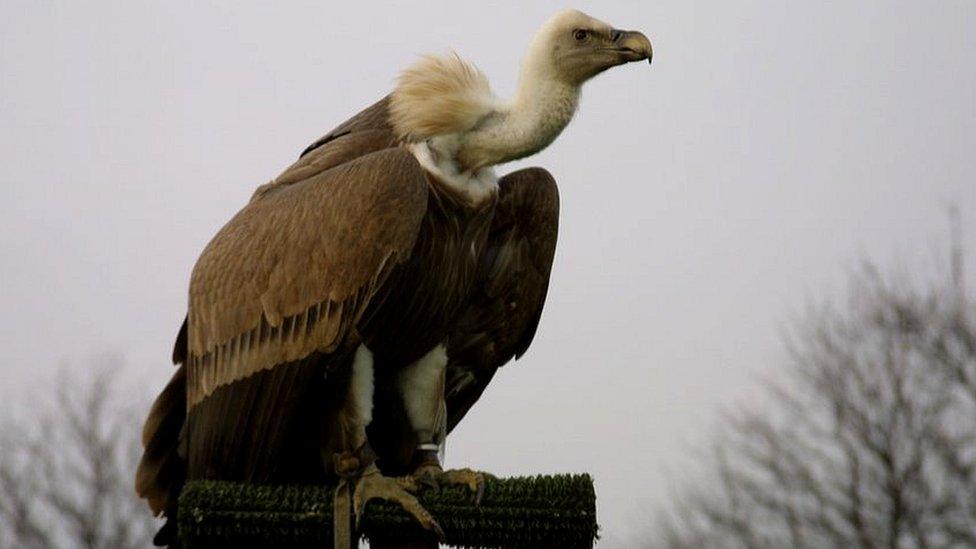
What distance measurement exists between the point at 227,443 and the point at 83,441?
13.5m

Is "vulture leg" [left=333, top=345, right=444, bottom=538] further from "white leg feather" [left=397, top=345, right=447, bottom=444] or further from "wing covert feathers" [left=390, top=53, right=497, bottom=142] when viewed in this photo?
"wing covert feathers" [left=390, top=53, right=497, bottom=142]

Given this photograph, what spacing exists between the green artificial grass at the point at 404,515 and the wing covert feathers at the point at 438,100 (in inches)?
49.4

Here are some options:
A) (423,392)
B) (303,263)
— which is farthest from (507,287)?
(303,263)

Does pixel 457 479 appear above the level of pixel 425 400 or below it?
below

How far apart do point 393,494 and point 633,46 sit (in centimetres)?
181

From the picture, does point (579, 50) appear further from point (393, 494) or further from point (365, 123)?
point (393, 494)

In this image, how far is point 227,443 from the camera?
4945 millimetres

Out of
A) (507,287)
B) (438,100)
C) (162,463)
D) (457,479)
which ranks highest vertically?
(438,100)

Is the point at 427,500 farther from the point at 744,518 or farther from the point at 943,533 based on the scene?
the point at 744,518

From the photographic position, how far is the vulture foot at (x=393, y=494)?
14.9ft

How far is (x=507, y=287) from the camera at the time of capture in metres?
5.61

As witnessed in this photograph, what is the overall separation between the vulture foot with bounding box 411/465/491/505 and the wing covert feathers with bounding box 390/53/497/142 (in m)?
1.17

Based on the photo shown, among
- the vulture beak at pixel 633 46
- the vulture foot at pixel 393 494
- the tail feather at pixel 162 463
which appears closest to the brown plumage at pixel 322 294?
the tail feather at pixel 162 463

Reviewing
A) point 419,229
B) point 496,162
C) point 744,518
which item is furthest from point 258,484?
point 744,518
